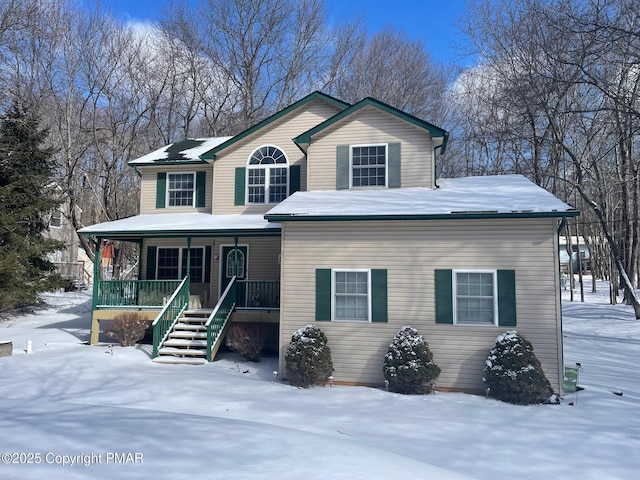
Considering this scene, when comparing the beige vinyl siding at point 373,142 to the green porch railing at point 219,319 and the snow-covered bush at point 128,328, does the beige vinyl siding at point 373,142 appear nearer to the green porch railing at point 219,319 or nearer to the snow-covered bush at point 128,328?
the green porch railing at point 219,319

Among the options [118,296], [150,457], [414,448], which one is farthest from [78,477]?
[118,296]

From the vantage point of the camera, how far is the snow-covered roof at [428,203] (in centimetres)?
988

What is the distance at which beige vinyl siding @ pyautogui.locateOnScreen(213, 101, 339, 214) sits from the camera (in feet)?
49.2

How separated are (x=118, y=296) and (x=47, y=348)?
94.4 inches

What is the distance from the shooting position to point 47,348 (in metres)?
12.9

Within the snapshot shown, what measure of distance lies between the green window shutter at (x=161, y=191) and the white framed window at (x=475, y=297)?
1116cm

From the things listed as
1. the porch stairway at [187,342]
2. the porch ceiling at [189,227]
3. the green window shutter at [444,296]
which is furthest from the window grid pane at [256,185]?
the green window shutter at [444,296]

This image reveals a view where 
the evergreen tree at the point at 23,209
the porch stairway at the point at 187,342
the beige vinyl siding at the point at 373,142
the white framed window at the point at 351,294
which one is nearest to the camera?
the white framed window at the point at 351,294

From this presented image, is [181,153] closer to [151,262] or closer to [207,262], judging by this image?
[151,262]

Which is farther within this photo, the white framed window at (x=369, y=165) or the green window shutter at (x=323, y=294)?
the white framed window at (x=369, y=165)

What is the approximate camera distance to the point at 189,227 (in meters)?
13.4

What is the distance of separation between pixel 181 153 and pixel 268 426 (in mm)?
12958

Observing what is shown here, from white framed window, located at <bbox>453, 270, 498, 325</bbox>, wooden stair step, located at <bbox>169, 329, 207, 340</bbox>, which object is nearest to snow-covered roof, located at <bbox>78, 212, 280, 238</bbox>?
wooden stair step, located at <bbox>169, 329, 207, 340</bbox>

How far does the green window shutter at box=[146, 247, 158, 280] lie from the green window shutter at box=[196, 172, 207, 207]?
2.33 m
